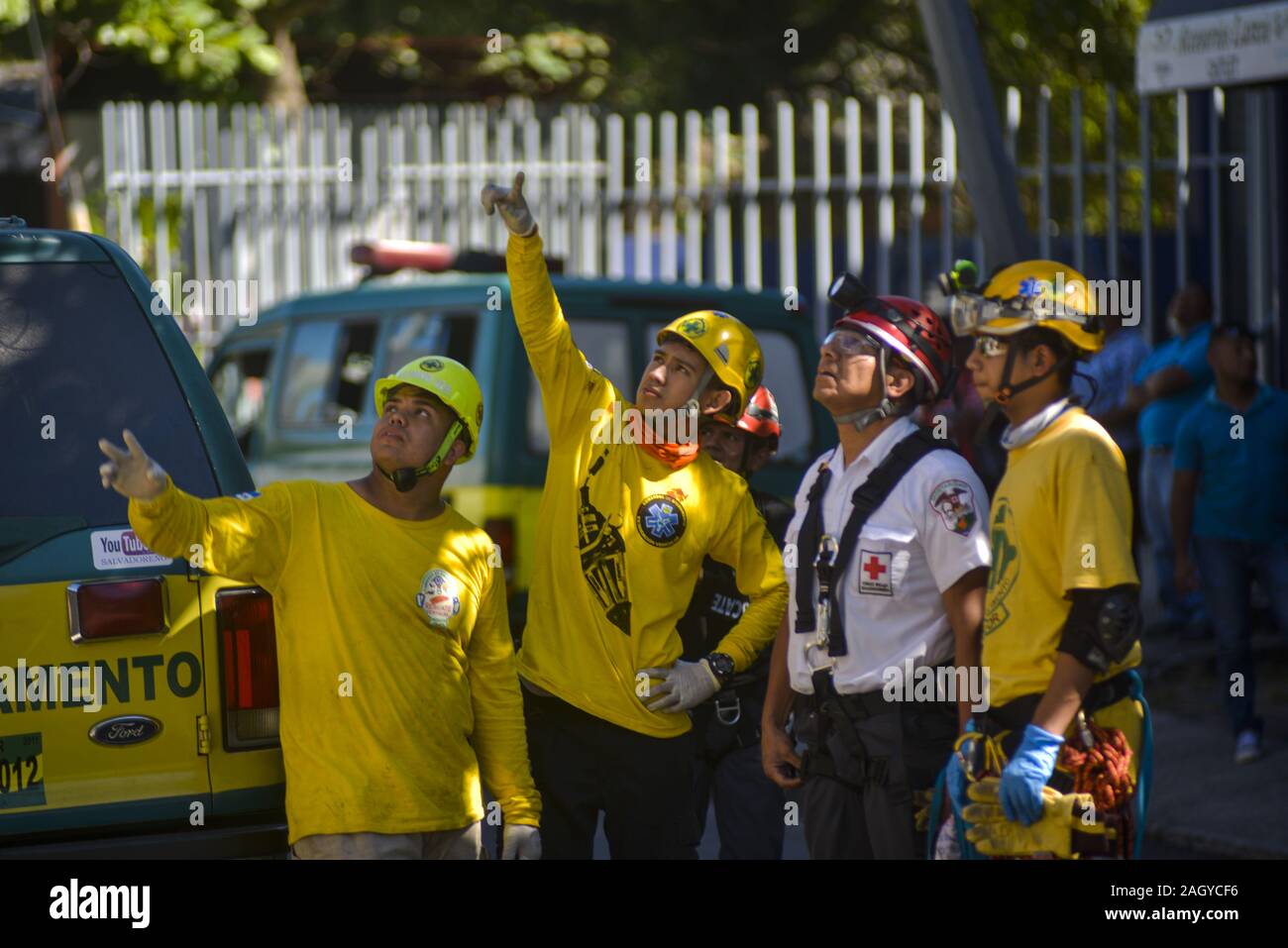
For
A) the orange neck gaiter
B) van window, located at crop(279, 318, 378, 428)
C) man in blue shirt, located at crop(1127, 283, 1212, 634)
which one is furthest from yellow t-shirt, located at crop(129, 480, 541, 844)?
man in blue shirt, located at crop(1127, 283, 1212, 634)

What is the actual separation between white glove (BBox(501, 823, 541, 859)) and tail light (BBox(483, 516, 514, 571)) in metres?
4.08

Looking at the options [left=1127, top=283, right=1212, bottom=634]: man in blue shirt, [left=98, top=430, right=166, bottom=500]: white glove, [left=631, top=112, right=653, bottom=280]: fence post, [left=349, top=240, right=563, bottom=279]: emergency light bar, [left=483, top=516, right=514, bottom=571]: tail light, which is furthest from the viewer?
[left=631, top=112, right=653, bottom=280]: fence post

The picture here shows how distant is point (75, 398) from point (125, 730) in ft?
2.40

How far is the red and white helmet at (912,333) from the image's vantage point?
466 centimetres

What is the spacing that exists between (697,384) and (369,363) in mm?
4871

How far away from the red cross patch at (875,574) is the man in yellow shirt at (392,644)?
0.83 m

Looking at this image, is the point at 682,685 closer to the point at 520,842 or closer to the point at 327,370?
the point at 520,842

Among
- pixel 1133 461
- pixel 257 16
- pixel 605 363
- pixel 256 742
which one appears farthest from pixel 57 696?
pixel 257 16

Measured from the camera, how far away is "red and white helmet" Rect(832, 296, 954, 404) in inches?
184

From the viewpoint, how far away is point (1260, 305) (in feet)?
38.3

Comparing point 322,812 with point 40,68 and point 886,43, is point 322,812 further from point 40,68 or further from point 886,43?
point 886,43

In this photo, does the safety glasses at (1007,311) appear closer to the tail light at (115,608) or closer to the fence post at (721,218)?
the tail light at (115,608)

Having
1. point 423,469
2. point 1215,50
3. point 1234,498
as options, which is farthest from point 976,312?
point 1215,50

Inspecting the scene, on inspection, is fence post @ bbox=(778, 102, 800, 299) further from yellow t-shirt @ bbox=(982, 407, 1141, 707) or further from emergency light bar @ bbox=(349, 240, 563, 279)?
yellow t-shirt @ bbox=(982, 407, 1141, 707)
